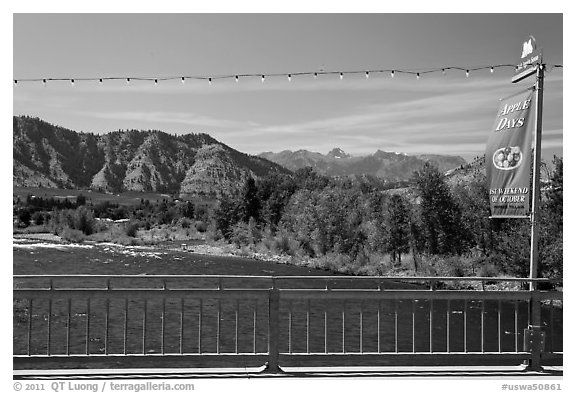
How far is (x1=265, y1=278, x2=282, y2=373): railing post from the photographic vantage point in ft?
19.8

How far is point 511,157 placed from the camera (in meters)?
7.08

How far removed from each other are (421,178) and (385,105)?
24.0 feet

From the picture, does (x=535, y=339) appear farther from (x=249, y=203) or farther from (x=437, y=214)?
(x=249, y=203)

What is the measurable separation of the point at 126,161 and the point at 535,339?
124750 millimetres

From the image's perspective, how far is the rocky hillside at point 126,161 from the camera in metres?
112

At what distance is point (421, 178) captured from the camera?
4534 centimetres

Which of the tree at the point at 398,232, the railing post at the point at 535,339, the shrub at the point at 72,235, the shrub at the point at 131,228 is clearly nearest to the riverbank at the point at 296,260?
the shrub at the point at 72,235

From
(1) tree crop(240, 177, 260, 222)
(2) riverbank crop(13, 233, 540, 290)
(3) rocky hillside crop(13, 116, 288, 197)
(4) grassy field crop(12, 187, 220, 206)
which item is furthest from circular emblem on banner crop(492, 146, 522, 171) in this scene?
(3) rocky hillside crop(13, 116, 288, 197)

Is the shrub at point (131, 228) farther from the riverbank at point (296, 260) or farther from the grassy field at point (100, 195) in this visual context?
the grassy field at point (100, 195)

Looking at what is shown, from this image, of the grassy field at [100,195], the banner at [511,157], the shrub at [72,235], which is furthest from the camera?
the grassy field at [100,195]

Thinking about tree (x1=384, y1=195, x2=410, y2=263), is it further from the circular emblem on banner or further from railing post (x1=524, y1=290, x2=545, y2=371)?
railing post (x1=524, y1=290, x2=545, y2=371)

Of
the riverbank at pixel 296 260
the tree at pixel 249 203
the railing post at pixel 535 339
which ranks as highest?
the tree at pixel 249 203

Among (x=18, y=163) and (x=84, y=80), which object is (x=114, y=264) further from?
(x=18, y=163)

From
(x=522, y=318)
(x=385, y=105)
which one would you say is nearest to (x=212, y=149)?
(x=385, y=105)
